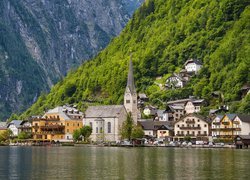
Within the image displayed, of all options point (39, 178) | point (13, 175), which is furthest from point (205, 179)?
point (13, 175)

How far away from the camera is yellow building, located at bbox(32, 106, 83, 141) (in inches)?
6442

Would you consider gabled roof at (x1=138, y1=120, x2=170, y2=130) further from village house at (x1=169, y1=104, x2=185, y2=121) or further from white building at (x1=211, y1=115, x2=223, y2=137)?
white building at (x1=211, y1=115, x2=223, y2=137)

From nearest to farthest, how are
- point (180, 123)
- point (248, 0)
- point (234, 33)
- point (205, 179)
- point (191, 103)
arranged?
1. point (205, 179)
2. point (180, 123)
3. point (191, 103)
4. point (234, 33)
5. point (248, 0)

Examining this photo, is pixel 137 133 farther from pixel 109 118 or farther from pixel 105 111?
pixel 105 111

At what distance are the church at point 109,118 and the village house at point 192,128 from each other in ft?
44.4

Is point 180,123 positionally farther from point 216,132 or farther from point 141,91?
point 141,91

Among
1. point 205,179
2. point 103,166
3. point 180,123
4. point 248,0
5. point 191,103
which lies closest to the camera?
point 205,179

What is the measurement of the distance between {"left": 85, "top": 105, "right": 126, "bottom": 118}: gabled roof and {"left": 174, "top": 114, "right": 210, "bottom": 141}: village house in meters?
16.0

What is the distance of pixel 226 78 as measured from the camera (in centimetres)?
16562

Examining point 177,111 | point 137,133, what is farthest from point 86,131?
point 177,111

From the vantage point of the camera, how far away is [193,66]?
187 metres

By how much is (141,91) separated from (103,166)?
125 meters

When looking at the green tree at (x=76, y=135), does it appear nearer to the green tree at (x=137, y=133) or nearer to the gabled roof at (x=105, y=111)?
the gabled roof at (x=105, y=111)

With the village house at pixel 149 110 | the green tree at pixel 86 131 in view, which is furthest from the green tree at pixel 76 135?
the village house at pixel 149 110
